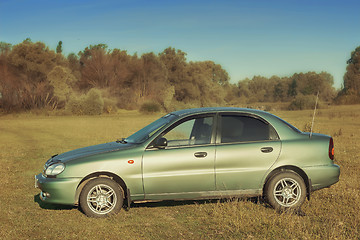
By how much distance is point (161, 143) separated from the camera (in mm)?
6836

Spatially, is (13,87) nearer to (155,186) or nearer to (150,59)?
(150,59)

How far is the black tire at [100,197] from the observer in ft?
22.1

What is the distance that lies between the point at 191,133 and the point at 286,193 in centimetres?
177

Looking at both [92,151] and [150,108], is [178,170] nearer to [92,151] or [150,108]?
[92,151]

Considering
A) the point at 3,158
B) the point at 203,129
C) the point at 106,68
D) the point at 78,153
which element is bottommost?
the point at 3,158

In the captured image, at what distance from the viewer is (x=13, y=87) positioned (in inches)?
1955

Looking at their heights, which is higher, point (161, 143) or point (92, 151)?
point (161, 143)

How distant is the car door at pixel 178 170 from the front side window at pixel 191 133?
8cm

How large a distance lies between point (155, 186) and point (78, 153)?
55.3 inches

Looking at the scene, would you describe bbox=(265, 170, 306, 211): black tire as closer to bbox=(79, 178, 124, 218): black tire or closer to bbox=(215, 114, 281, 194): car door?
bbox=(215, 114, 281, 194): car door

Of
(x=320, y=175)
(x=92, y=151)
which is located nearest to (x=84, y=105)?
(x=92, y=151)

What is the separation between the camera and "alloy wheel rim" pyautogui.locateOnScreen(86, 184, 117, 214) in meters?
6.77

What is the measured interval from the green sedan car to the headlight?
0.05 feet

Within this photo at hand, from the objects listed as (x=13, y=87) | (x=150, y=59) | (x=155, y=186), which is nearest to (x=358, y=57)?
(x=150, y=59)
